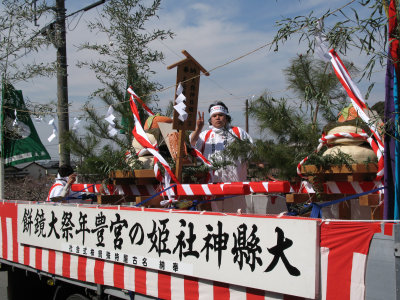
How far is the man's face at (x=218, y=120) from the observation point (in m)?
5.65

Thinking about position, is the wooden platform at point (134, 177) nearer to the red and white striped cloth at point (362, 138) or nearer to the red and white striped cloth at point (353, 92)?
the red and white striped cloth at point (362, 138)

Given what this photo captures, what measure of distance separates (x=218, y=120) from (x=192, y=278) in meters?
2.65

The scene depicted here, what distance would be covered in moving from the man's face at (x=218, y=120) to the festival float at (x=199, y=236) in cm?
41

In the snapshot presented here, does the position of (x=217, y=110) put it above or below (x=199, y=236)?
above

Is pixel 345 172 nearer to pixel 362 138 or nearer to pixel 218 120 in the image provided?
pixel 362 138

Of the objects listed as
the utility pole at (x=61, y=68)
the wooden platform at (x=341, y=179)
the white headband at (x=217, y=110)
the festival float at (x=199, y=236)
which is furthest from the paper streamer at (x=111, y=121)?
the utility pole at (x=61, y=68)

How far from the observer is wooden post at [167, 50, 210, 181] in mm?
5113

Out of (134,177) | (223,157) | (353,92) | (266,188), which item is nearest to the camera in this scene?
(353,92)

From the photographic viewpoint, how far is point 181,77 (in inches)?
207

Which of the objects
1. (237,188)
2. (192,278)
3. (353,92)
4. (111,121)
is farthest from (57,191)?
(353,92)

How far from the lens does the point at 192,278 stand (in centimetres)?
338

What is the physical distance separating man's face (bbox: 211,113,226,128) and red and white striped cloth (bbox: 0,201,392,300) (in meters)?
2.31

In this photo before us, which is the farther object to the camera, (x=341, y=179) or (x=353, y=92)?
(x=341, y=179)

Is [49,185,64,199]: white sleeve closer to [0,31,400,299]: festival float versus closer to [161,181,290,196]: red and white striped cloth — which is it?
[0,31,400,299]: festival float
